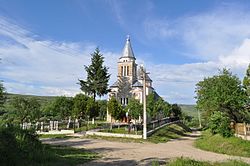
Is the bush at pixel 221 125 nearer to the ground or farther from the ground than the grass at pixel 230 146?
farther from the ground

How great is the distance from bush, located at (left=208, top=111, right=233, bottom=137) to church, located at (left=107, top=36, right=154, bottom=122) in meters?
32.0

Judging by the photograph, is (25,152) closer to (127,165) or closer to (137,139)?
(127,165)

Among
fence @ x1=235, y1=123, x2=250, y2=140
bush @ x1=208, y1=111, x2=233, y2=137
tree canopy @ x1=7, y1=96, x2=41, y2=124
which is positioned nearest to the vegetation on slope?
fence @ x1=235, y1=123, x2=250, y2=140

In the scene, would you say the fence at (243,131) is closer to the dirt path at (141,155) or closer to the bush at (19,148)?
the dirt path at (141,155)

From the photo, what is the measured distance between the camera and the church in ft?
196

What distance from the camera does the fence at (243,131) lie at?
23.3 meters

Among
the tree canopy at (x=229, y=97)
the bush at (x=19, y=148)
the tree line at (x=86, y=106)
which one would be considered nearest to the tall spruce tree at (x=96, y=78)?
the tree line at (x=86, y=106)

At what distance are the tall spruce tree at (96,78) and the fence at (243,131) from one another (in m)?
Answer: 30.4

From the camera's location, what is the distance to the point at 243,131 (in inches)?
939

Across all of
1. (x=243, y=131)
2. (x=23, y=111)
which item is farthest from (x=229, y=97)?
(x=23, y=111)

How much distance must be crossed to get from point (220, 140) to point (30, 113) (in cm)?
2720

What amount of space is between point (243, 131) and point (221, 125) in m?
2.62

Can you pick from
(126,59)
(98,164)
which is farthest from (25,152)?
(126,59)

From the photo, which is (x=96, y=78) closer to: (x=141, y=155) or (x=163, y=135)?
(x=163, y=135)
